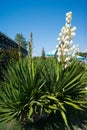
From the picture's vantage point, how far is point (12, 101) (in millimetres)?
4398

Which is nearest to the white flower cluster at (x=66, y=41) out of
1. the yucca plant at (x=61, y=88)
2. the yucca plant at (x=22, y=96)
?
the yucca plant at (x=61, y=88)

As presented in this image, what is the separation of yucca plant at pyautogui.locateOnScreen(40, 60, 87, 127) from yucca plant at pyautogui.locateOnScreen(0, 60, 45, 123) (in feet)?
0.59

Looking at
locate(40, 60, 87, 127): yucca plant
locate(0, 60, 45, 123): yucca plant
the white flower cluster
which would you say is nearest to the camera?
locate(0, 60, 45, 123): yucca plant

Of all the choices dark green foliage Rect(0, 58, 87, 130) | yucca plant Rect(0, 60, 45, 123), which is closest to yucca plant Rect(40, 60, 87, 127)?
dark green foliage Rect(0, 58, 87, 130)

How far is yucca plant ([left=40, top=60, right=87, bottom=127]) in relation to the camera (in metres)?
4.54

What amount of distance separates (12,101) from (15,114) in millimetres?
267

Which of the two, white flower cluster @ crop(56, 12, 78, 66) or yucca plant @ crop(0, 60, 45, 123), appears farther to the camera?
white flower cluster @ crop(56, 12, 78, 66)

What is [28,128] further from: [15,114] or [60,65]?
[60,65]

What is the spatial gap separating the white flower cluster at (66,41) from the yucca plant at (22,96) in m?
0.70

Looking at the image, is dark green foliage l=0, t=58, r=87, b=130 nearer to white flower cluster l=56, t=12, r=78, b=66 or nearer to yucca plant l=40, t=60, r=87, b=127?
yucca plant l=40, t=60, r=87, b=127

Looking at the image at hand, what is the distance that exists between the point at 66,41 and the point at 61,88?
1.07 metres

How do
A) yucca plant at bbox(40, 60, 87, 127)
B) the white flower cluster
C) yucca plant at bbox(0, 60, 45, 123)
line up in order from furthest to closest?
the white flower cluster, yucca plant at bbox(40, 60, 87, 127), yucca plant at bbox(0, 60, 45, 123)

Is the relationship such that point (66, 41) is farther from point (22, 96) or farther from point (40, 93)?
point (22, 96)

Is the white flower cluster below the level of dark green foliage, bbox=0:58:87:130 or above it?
above
